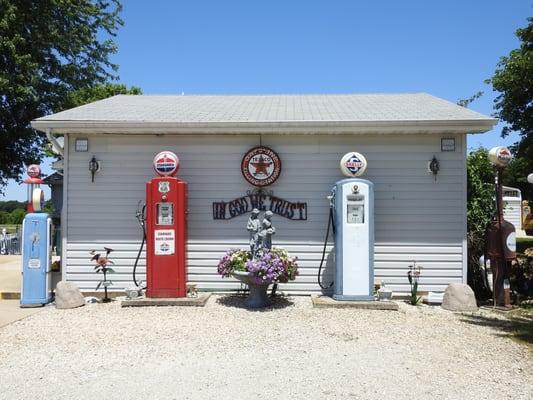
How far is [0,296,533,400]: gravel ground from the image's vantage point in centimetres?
402

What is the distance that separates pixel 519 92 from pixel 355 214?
14.5m

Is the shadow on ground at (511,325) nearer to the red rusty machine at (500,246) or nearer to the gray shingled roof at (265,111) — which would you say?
the red rusty machine at (500,246)

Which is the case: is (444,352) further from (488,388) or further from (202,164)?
(202,164)

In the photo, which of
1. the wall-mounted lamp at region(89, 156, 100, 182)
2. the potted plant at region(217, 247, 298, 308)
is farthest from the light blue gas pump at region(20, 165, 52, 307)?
the potted plant at region(217, 247, 298, 308)

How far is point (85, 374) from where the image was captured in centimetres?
441

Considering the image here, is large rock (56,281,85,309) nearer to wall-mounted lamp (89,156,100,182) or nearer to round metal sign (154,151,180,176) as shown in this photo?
wall-mounted lamp (89,156,100,182)

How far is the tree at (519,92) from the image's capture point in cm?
1781

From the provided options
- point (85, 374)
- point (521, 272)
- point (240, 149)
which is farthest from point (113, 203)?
point (521, 272)

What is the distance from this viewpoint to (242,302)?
7.35m

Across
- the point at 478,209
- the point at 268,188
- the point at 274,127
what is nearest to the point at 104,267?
the point at 268,188

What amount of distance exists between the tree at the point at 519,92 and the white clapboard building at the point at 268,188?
1165 centimetres

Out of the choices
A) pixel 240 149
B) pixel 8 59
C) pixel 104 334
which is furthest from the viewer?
pixel 8 59

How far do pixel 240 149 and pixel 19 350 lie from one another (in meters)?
4.46

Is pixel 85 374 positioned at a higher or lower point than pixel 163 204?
lower
